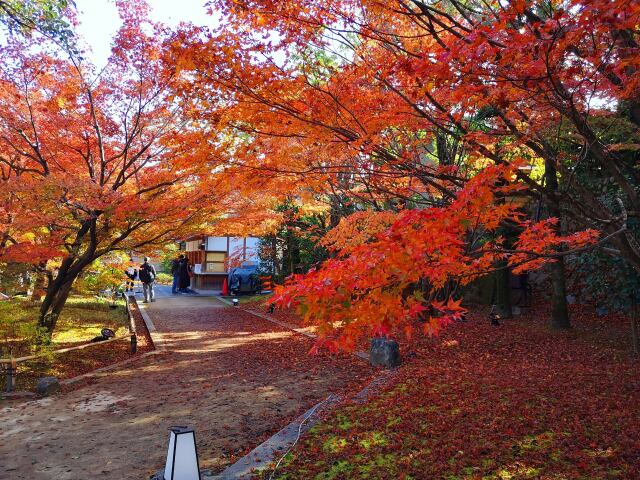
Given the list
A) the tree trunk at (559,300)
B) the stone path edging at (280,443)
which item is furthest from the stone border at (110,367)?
the tree trunk at (559,300)

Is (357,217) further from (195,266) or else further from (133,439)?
(195,266)

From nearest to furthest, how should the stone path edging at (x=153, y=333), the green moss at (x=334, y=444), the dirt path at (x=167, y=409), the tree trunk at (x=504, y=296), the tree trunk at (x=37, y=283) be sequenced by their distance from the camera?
the green moss at (x=334, y=444) → the dirt path at (x=167, y=409) → the stone path edging at (x=153, y=333) → the tree trunk at (x=504, y=296) → the tree trunk at (x=37, y=283)

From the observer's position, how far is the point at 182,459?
136 inches

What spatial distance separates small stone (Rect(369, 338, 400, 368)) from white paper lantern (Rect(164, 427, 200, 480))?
5.50m

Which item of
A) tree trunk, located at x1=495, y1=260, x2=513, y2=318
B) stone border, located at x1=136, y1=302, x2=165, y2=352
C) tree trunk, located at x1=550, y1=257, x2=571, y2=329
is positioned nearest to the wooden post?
stone border, located at x1=136, y1=302, x2=165, y2=352

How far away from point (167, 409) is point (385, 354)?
3961 mm

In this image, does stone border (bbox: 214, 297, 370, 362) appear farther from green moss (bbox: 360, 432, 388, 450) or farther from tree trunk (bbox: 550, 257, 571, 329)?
tree trunk (bbox: 550, 257, 571, 329)

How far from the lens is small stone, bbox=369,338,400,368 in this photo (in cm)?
855

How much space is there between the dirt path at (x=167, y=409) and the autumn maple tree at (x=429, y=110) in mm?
2635

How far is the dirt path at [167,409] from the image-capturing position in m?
4.98

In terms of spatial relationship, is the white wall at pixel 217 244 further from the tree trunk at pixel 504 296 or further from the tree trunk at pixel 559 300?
the tree trunk at pixel 559 300

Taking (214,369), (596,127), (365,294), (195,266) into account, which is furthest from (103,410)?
(195,266)

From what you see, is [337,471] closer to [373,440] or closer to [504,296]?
[373,440]

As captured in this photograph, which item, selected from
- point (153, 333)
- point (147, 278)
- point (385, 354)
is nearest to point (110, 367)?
point (153, 333)
